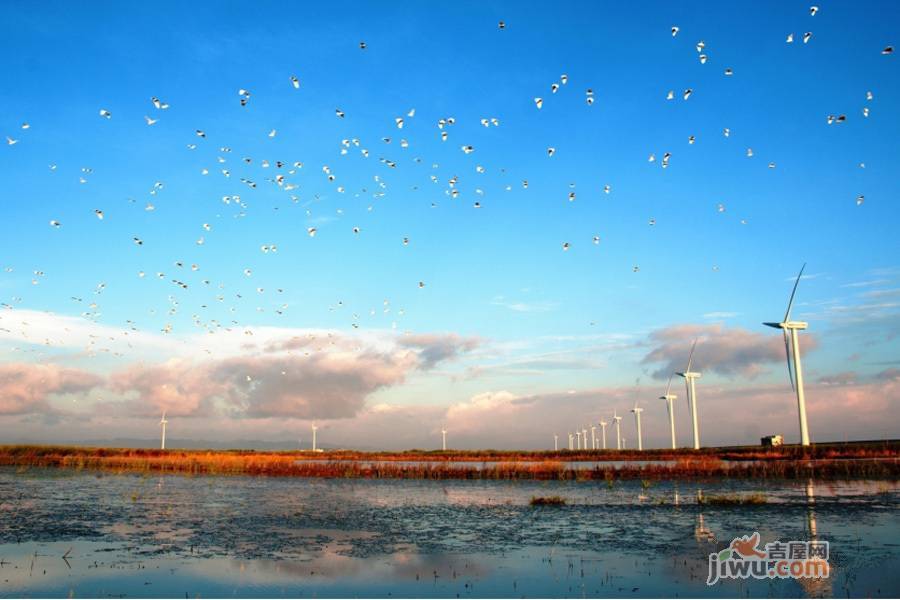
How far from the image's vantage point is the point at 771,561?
1830 cm

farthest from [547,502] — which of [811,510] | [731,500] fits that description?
[811,510]

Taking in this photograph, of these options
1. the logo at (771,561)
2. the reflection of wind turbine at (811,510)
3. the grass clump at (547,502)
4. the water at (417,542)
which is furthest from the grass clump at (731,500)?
the logo at (771,561)

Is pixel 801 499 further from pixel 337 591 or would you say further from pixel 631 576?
pixel 337 591

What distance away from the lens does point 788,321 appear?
74.2 meters

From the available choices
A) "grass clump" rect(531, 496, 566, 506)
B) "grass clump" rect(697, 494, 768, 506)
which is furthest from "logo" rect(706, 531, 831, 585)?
"grass clump" rect(531, 496, 566, 506)

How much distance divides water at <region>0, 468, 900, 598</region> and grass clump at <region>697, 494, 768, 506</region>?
1113 millimetres

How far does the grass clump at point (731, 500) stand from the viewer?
107 feet

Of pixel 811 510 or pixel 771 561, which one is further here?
pixel 811 510

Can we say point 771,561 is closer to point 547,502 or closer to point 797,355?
point 547,502

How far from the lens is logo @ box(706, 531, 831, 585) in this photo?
1667cm

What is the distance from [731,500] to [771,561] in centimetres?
1599

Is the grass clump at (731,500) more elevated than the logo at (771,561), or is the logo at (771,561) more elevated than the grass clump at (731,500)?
the logo at (771,561)

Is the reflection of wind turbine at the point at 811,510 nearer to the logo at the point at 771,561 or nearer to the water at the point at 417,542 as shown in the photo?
the water at the point at 417,542

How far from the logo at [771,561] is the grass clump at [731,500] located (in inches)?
477
